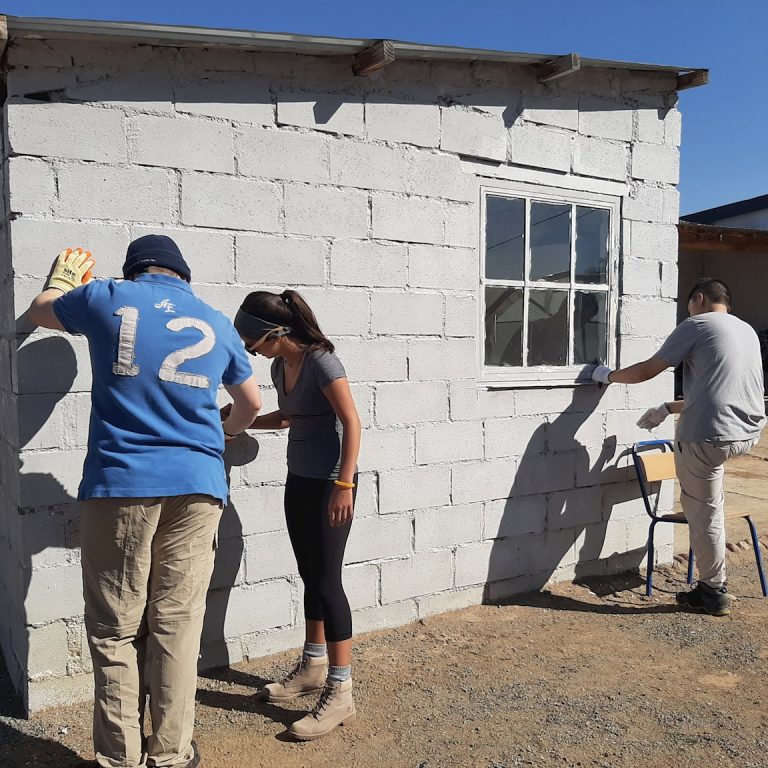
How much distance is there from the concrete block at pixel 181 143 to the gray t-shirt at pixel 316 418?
3.85 feet

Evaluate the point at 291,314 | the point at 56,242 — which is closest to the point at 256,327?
the point at 291,314

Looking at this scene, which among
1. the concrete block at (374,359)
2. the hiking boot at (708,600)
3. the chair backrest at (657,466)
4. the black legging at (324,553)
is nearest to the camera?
the black legging at (324,553)

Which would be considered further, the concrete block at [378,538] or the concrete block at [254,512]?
the concrete block at [378,538]

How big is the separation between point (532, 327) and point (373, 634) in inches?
82.0

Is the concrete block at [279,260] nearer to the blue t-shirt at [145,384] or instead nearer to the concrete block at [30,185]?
the concrete block at [30,185]

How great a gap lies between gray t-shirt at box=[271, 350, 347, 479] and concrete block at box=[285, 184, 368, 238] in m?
1.00

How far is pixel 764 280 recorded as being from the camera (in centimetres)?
1538

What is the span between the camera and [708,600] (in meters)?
4.58

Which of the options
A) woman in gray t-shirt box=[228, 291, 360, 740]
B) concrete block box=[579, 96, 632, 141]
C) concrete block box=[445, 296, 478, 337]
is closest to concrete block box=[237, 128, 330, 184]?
woman in gray t-shirt box=[228, 291, 360, 740]

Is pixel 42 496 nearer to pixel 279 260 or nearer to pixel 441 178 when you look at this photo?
pixel 279 260

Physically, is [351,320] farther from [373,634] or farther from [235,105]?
[373,634]

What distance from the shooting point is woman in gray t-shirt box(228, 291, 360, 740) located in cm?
314

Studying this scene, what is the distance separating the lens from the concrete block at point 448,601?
445 centimetres

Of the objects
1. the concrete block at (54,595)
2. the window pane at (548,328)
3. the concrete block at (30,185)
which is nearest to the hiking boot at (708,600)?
the window pane at (548,328)
